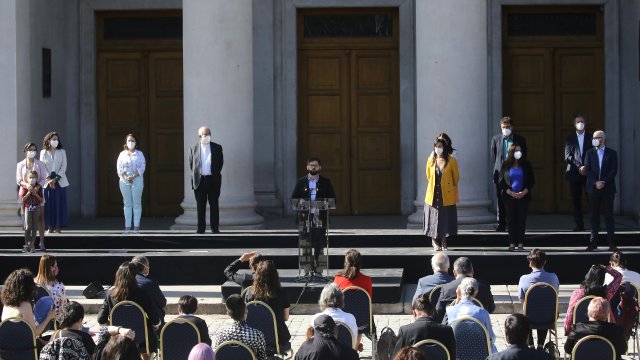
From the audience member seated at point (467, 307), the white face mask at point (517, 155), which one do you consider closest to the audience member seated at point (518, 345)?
the audience member seated at point (467, 307)

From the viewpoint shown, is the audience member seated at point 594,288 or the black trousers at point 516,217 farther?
the black trousers at point 516,217

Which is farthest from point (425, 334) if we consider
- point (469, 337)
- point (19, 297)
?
point (19, 297)

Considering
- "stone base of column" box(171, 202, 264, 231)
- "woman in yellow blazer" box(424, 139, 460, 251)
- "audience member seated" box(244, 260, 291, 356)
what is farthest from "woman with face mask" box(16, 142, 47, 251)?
"audience member seated" box(244, 260, 291, 356)

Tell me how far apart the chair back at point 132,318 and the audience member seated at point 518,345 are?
12.3ft

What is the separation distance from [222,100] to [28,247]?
4.42 meters

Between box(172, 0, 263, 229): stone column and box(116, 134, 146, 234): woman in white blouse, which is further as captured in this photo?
box(172, 0, 263, 229): stone column

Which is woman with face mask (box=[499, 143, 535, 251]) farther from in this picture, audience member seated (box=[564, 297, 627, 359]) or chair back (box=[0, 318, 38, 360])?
chair back (box=[0, 318, 38, 360])

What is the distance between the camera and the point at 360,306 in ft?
43.7

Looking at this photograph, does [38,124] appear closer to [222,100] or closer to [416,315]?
[222,100]

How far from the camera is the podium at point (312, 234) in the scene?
1761 centimetres

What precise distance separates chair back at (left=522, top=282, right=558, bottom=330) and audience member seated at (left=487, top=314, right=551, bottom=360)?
10.4 feet

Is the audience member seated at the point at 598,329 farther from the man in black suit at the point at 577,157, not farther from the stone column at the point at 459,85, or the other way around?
the stone column at the point at 459,85

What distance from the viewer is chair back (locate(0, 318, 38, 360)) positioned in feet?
37.4

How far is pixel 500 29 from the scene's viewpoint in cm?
2625
